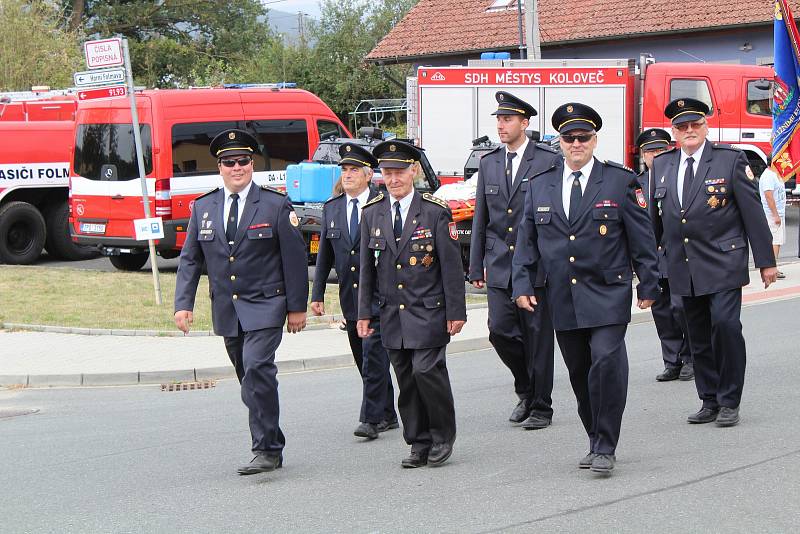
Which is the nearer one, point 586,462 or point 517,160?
point 586,462

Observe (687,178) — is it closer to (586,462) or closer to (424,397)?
(586,462)

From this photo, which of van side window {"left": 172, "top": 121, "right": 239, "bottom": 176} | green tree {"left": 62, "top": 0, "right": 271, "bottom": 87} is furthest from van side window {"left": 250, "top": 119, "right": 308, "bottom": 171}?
green tree {"left": 62, "top": 0, "right": 271, "bottom": 87}

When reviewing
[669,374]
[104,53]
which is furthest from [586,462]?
[104,53]

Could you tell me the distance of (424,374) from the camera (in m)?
6.97

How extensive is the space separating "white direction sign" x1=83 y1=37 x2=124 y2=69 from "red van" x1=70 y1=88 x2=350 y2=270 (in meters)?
4.11

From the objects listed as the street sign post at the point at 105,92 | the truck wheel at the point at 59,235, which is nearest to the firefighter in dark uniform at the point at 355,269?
the street sign post at the point at 105,92

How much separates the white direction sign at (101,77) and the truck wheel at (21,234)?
712cm

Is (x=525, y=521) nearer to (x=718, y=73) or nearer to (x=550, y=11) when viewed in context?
(x=718, y=73)

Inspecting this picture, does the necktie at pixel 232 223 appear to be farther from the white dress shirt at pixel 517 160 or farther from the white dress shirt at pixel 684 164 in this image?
the white dress shirt at pixel 684 164

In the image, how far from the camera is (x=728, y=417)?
7652mm

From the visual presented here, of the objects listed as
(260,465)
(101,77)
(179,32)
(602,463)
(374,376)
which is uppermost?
(179,32)

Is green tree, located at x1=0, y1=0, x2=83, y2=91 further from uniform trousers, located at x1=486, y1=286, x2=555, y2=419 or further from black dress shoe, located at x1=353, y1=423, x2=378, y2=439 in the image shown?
uniform trousers, located at x1=486, y1=286, x2=555, y2=419

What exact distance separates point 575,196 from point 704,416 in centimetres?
202

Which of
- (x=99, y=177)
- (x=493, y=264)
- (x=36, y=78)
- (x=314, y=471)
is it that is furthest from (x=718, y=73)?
→ (x=36, y=78)
